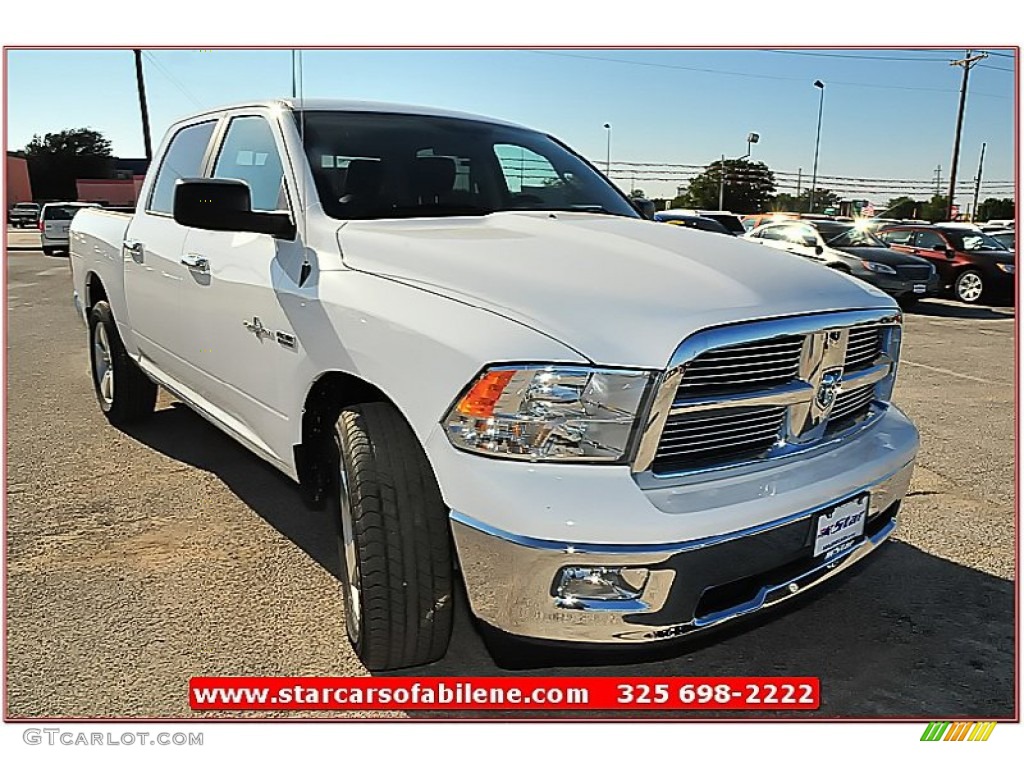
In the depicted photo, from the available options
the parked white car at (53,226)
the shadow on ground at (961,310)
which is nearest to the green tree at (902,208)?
the parked white car at (53,226)

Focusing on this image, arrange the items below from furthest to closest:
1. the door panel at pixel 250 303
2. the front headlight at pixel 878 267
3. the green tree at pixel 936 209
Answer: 1. the front headlight at pixel 878 267
2. the green tree at pixel 936 209
3. the door panel at pixel 250 303

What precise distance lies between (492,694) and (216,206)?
1.62 meters

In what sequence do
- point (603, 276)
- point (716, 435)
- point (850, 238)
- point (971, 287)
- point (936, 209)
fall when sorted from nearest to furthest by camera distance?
point (716, 435)
point (603, 276)
point (936, 209)
point (850, 238)
point (971, 287)

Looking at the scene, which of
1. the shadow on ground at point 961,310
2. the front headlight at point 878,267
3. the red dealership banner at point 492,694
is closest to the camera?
the red dealership banner at point 492,694

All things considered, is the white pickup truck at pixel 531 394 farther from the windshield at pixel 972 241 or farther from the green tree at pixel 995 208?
the windshield at pixel 972 241

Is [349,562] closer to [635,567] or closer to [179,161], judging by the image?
[635,567]

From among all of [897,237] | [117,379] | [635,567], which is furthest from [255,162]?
[897,237]

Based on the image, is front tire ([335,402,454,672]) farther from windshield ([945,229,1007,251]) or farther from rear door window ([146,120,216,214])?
windshield ([945,229,1007,251])

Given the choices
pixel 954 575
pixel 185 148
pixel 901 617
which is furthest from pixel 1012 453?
pixel 185 148

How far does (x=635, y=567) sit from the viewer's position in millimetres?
2059

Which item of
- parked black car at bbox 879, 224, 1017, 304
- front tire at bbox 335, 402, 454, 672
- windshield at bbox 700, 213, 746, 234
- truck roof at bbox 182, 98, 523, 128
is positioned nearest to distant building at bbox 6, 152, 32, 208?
truck roof at bbox 182, 98, 523, 128

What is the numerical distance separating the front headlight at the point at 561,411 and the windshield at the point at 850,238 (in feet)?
17.2

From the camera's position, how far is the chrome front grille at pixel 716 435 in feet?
7.02

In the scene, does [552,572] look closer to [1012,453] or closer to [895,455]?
[895,455]
